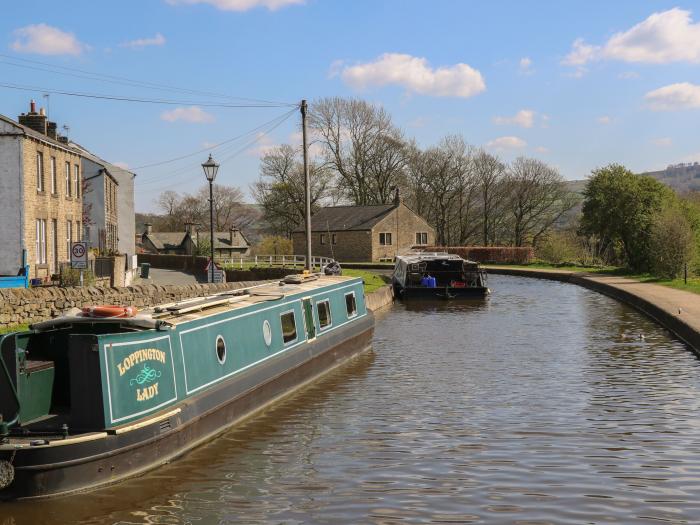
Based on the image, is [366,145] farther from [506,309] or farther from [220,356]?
[220,356]

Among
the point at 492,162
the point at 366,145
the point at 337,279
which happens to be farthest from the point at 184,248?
the point at 337,279

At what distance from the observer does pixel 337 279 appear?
21.5 meters

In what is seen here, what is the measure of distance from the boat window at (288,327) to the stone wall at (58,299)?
3396 millimetres

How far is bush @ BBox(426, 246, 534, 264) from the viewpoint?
69062 mm

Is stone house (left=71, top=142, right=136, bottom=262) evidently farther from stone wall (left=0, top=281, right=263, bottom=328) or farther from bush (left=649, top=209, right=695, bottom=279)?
bush (left=649, top=209, right=695, bottom=279)

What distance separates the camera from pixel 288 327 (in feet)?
53.8

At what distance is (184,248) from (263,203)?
624 inches

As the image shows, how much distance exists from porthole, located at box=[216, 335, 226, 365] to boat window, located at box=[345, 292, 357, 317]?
7.87 metres

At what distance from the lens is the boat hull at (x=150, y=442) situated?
9219 mm

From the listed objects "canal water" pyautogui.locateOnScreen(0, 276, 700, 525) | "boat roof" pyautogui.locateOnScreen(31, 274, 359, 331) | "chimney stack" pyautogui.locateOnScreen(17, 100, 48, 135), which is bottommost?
"canal water" pyautogui.locateOnScreen(0, 276, 700, 525)

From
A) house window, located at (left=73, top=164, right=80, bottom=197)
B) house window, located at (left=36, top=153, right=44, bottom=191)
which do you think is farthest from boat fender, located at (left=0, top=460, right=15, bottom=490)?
house window, located at (left=73, top=164, right=80, bottom=197)

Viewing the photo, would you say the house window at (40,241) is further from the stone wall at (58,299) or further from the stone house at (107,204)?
the stone house at (107,204)

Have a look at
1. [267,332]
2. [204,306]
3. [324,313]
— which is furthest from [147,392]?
[324,313]

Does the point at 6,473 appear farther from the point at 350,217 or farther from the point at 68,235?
the point at 350,217
